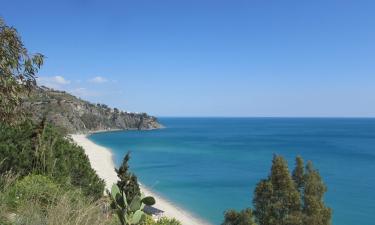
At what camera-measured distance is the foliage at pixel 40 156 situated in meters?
12.7

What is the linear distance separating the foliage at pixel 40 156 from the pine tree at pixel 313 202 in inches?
489

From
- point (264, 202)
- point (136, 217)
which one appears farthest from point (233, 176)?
point (136, 217)

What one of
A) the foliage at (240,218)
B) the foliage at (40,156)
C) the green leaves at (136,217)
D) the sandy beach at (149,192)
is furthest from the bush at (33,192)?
the sandy beach at (149,192)

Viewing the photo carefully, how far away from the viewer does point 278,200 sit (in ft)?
76.1

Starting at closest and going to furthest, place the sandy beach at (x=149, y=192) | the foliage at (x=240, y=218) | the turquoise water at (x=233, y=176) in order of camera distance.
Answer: the foliage at (x=240, y=218)
the sandy beach at (x=149, y=192)
the turquoise water at (x=233, y=176)

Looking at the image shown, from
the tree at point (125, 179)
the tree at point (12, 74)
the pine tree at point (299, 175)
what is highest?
the tree at point (12, 74)

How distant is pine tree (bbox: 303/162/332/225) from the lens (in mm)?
23000

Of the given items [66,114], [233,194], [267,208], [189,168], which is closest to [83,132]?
[66,114]

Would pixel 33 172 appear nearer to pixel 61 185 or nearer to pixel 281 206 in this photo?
pixel 61 185

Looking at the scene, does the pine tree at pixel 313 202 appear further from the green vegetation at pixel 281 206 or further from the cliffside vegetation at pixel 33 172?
the cliffside vegetation at pixel 33 172

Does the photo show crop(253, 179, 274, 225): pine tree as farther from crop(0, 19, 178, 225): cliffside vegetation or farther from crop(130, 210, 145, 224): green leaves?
crop(130, 210, 145, 224): green leaves

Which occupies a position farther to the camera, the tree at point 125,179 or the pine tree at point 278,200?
the pine tree at point 278,200

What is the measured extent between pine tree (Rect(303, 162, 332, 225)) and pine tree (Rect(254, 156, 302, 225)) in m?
0.73

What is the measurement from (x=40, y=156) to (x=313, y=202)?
684 inches
